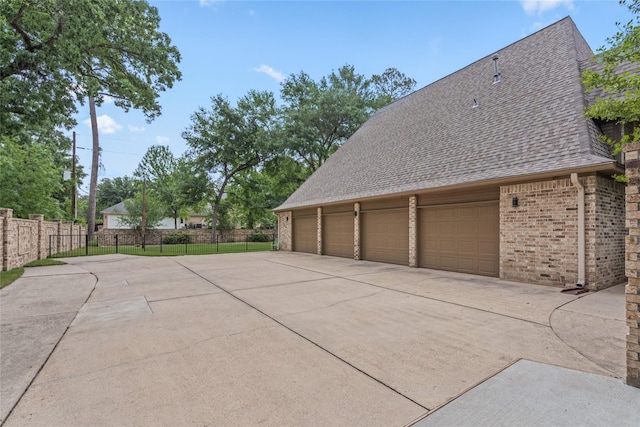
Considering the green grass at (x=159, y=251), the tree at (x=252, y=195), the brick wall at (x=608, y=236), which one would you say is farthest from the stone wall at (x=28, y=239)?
the brick wall at (x=608, y=236)

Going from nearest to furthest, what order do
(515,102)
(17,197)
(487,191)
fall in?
(487,191)
(515,102)
(17,197)

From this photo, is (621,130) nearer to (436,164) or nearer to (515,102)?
(515,102)

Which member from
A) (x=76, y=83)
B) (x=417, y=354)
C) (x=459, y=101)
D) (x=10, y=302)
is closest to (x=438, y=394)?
(x=417, y=354)

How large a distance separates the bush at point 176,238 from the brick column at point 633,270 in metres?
28.1

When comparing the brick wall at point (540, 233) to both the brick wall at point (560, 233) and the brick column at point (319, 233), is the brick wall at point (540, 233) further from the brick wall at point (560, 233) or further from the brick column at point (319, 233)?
the brick column at point (319, 233)

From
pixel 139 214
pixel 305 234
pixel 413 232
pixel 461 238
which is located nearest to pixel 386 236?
pixel 413 232

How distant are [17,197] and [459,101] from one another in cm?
2347

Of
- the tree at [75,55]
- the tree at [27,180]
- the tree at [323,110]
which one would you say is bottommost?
the tree at [27,180]

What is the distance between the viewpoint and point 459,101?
1203cm

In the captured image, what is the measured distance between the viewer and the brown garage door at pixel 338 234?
1347 centimetres

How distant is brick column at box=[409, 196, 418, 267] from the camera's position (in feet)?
32.9

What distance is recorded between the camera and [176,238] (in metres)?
27.3

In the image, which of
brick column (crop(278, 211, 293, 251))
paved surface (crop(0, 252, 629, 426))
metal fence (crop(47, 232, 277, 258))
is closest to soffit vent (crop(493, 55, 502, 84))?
paved surface (crop(0, 252, 629, 426))

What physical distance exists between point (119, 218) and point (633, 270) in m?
38.5
